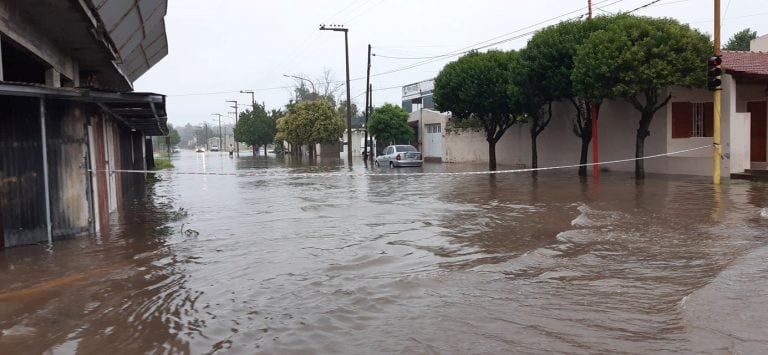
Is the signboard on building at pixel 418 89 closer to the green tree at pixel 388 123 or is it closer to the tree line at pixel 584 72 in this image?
the green tree at pixel 388 123

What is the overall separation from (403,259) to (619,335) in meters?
3.81

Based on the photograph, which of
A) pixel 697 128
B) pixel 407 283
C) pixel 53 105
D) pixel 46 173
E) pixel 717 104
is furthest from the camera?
pixel 697 128

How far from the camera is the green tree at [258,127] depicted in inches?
3041

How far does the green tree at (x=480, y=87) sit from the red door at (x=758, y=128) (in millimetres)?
8659

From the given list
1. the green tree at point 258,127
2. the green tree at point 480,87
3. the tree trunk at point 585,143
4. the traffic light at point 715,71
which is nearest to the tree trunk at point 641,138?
the tree trunk at point 585,143

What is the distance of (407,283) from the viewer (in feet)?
23.3

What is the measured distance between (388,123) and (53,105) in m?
33.0

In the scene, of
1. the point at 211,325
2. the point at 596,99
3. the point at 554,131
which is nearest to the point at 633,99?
the point at 596,99

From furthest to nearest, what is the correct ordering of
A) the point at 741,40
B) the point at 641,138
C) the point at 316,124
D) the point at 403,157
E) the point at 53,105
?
the point at 316,124, the point at 741,40, the point at 403,157, the point at 641,138, the point at 53,105

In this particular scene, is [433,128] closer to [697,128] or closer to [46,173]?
[697,128]

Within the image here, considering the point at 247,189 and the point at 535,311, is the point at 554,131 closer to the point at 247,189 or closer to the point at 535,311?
the point at 247,189

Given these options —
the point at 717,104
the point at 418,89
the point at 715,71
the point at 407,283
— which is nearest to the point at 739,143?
the point at 717,104

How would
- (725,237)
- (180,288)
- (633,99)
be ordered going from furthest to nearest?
(633,99)
(725,237)
(180,288)

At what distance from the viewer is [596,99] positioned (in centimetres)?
2033
